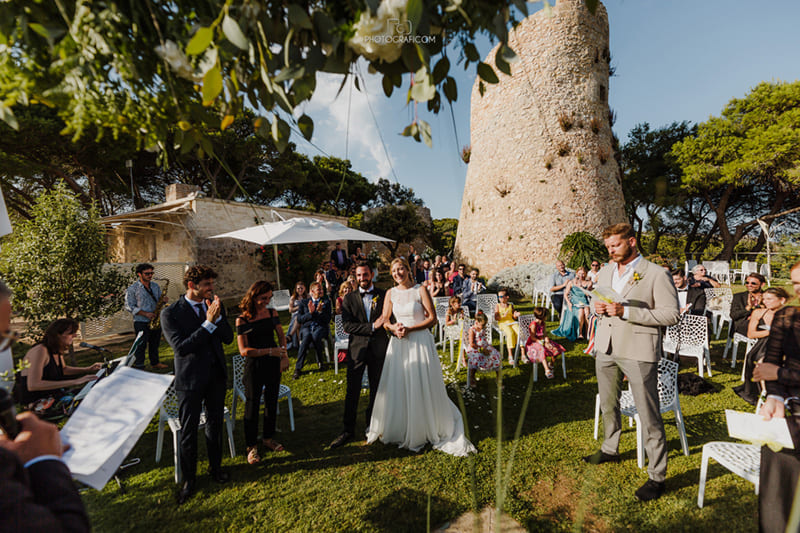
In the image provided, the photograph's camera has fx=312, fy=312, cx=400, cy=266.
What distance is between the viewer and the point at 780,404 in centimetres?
181

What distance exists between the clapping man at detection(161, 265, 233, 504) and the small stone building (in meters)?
8.23

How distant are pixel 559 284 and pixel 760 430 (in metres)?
6.72

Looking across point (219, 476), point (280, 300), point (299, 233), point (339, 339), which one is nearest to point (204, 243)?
point (280, 300)

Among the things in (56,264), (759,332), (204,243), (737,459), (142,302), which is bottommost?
(737,459)

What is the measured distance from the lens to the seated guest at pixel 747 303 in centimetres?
464

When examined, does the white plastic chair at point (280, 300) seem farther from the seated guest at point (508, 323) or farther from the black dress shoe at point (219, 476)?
the black dress shoe at point (219, 476)

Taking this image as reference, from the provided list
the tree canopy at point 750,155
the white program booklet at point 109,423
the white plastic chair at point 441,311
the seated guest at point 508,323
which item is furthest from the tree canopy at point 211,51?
the tree canopy at point 750,155

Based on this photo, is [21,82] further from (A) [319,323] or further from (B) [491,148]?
(B) [491,148]

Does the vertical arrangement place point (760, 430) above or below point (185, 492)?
above

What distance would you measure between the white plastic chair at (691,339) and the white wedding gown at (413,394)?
13.7 feet

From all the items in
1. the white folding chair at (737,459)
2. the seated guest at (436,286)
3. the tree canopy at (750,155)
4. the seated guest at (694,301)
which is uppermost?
the tree canopy at (750,155)

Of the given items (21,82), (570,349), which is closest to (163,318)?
(21,82)

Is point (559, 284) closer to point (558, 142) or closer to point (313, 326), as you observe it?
point (313, 326)

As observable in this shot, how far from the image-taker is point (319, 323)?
19.7 feet
